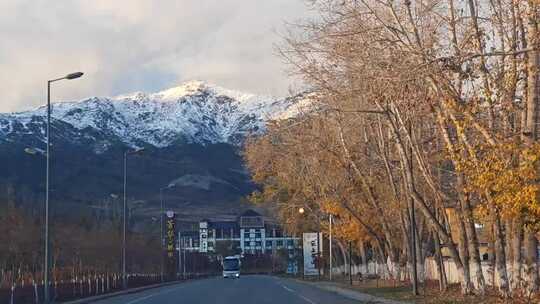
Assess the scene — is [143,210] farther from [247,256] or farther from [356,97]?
[356,97]

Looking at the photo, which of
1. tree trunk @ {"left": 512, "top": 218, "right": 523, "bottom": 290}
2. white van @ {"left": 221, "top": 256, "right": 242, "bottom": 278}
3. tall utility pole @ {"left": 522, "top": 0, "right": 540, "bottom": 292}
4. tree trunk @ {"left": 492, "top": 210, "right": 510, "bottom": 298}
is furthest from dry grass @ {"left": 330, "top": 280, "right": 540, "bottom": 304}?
white van @ {"left": 221, "top": 256, "right": 242, "bottom": 278}

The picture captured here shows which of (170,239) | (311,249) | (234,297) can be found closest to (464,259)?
(234,297)

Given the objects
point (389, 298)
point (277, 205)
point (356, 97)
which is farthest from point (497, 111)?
point (277, 205)

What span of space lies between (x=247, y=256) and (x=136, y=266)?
90151 mm

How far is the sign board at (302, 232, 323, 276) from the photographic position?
7944cm

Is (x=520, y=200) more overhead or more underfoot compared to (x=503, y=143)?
more underfoot

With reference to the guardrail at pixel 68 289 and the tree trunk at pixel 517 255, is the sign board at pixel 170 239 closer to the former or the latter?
the guardrail at pixel 68 289

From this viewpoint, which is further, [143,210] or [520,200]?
[143,210]

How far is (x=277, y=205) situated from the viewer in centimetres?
7331

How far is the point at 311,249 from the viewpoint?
81062 millimetres

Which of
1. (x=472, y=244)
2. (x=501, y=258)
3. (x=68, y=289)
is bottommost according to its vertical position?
(x=68, y=289)

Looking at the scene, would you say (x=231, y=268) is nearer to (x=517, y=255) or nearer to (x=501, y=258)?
(x=501, y=258)

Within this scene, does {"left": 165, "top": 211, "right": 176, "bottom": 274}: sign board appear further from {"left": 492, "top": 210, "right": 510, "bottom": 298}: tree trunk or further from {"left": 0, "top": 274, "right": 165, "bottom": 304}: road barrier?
{"left": 492, "top": 210, "right": 510, "bottom": 298}: tree trunk

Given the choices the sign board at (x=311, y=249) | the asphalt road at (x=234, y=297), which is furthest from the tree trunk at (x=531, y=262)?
the sign board at (x=311, y=249)
